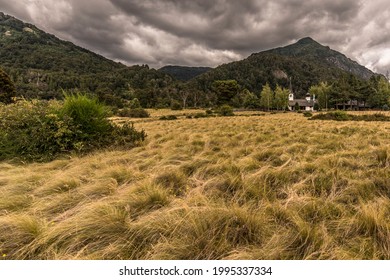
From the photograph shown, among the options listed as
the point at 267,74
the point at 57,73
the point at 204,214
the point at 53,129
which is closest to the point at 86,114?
the point at 53,129

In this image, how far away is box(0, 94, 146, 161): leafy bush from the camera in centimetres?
637

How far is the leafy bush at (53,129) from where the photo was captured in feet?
20.9

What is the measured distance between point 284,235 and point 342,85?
75.3m

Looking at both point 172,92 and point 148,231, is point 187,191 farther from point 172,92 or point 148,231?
point 172,92

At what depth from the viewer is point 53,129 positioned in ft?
21.7

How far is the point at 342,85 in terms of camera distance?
6284 centimetres

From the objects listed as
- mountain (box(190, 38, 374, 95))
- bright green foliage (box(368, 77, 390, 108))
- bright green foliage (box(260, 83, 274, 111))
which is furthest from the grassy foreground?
mountain (box(190, 38, 374, 95))

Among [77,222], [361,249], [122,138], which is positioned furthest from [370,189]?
[122,138]

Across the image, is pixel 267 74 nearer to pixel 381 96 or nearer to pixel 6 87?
pixel 381 96

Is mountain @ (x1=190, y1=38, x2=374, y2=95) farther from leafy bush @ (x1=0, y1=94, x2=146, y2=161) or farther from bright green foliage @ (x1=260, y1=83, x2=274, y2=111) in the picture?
leafy bush @ (x1=0, y1=94, x2=146, y2=161)

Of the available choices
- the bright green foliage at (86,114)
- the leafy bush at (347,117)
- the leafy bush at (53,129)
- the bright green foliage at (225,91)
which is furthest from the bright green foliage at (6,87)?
the bright green foliage at (225,91)

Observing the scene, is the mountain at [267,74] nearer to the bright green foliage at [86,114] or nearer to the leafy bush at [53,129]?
the bright green foliage at [86,114]
